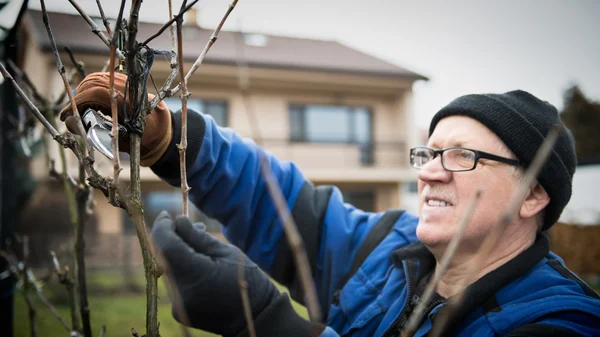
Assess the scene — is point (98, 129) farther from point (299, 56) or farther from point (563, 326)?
point (299, 56)

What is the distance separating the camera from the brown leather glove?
4.04 ft

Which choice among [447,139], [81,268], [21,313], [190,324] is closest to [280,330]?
[190,324]

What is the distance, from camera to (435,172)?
5.50 feet

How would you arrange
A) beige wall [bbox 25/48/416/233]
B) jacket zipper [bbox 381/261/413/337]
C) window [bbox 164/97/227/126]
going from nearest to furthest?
jacket zipper [bbox 381/261/413/337] < beige wall [bbox 25/48/416/233] < window [bbox 164/97/227/126]

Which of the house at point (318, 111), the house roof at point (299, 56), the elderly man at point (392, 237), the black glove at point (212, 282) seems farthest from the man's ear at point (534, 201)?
the house at point (318, 111)

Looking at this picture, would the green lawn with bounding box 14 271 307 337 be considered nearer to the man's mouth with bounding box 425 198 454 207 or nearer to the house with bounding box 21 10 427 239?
the man's mouth with bounding box 425 198 454 207

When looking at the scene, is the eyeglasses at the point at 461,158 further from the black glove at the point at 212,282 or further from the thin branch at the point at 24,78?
the thin branch at the point at 24,78

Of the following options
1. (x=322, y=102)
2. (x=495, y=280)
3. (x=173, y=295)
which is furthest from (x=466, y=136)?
(x=322, y=102)

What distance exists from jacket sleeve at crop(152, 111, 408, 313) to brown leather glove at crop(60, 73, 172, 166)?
0.89 ft

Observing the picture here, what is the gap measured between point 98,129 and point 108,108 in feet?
0.33

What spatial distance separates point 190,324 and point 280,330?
0.29m

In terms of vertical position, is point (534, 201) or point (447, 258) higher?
point (447, 258)

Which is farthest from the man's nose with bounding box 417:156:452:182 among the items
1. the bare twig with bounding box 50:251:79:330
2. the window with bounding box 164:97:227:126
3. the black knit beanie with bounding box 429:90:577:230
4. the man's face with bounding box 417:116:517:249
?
the window with bounding box 164:97:227:126

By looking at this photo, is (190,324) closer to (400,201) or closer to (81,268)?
(81,268)
